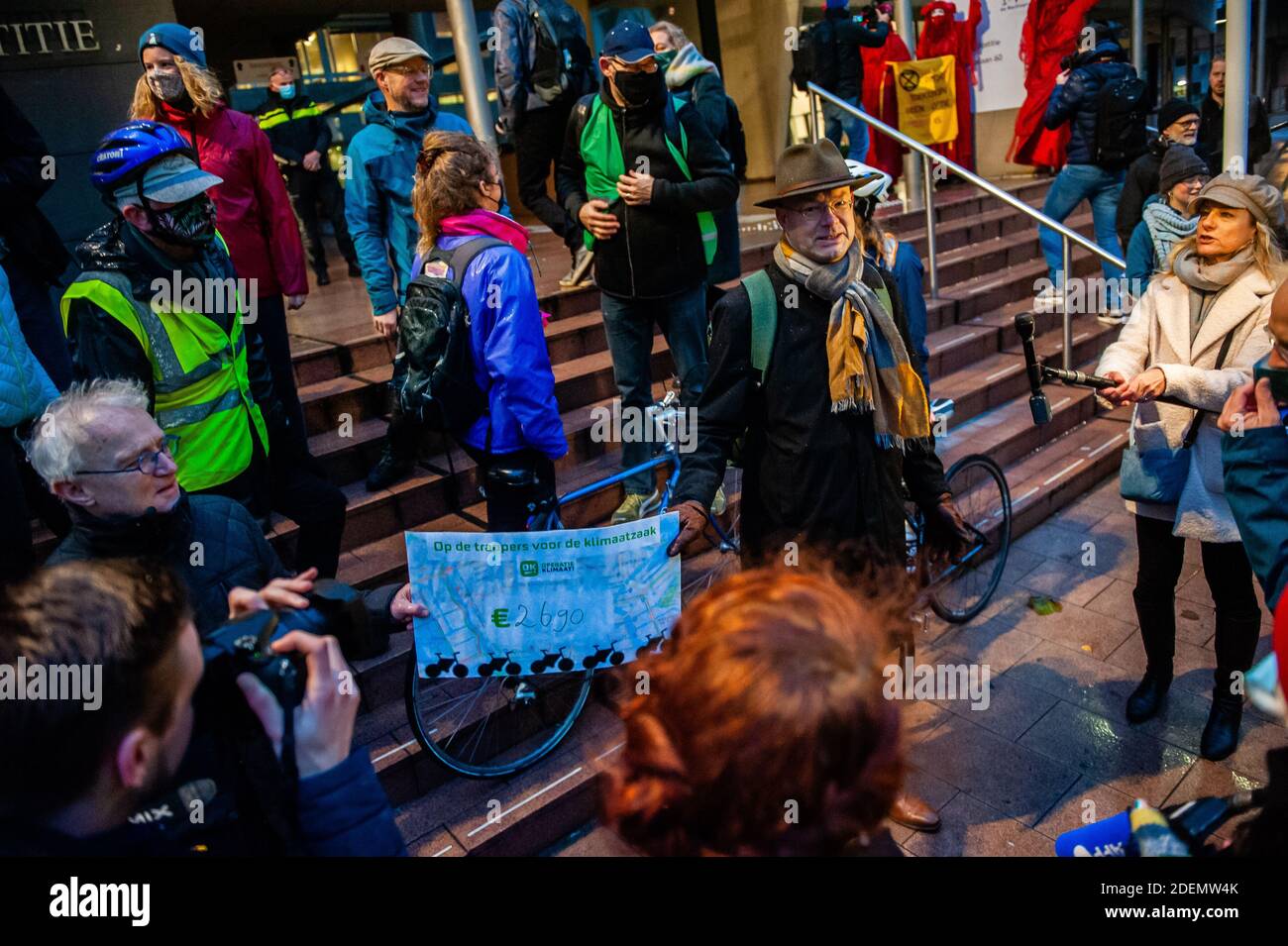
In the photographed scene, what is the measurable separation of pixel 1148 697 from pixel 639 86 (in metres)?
3.25

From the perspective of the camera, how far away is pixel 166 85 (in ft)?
11.3

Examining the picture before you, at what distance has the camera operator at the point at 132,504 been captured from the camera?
189 cm

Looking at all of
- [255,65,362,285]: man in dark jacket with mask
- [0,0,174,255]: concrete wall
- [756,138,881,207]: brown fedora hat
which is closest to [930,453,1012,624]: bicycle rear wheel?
[756,138,881,207]: brown fedora hat

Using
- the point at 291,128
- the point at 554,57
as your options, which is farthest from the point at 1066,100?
the point at 291,128

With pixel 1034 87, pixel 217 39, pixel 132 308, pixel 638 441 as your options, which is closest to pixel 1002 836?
pixel 638 441

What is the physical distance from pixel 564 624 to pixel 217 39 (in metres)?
10.8

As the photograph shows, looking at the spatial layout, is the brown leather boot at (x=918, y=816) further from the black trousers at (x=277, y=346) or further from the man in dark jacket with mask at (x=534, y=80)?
the man in dark jacket with mask at (x=534, y=80)

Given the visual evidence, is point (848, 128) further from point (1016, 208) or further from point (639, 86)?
point (639, 86)

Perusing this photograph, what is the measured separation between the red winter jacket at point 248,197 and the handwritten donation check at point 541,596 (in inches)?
71.4

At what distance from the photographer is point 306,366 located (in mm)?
4730

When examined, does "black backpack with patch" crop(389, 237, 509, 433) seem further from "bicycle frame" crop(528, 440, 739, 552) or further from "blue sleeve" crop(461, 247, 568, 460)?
"bicycle frame" crop(528, 440, 739, 552)

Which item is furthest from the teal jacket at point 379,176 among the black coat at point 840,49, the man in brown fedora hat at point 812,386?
the black coat at point 840,49

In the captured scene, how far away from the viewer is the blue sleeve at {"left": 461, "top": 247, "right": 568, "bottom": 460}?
2910 mm

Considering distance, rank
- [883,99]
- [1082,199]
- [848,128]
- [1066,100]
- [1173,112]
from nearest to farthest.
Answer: [1173,112]
[1066,100]
[1082,199]
[848,128]
[883,99]
